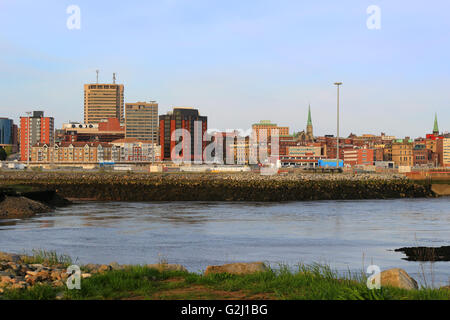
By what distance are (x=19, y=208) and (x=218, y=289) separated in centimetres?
3269

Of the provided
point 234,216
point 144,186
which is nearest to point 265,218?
point 234,216

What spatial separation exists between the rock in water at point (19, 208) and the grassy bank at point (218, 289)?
2894cm

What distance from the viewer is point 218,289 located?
11578mm

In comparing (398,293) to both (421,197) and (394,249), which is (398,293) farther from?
(421,197)

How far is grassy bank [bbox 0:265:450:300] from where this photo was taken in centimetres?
1022

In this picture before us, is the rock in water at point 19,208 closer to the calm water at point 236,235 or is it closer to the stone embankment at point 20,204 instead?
the stone embankment at point 20,204

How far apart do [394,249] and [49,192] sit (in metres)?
35.3

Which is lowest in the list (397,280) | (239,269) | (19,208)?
(19,208)

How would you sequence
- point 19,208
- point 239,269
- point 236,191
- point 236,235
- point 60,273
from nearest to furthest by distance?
point 60,273, point 239,269, point 236,235, point 19,208, point 236,191

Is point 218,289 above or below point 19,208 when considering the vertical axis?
above

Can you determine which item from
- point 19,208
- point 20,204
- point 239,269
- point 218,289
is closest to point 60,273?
point 218,289

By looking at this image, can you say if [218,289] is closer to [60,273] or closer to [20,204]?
[60,273]
